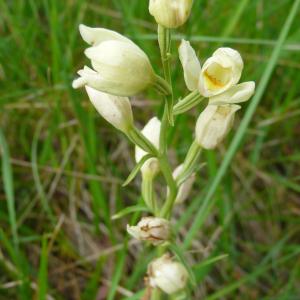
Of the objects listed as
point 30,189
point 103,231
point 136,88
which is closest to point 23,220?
point 30,189

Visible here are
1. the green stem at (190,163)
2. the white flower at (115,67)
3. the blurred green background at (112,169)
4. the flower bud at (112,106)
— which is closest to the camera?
the white flower at (115,67)

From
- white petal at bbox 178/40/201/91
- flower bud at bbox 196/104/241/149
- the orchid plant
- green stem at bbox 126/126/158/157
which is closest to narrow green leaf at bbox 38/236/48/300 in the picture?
the orchid plant

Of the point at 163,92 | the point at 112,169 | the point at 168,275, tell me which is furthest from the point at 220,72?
the point at 112,169

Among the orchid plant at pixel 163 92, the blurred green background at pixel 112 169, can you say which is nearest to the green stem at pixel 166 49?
the orchid plant at pixel 163 92

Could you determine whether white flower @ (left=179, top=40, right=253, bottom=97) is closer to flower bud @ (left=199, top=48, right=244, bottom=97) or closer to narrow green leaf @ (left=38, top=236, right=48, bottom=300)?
flower bud @ (left=199, top=48, right=244, bottom=97)

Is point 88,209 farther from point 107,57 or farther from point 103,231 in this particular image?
point 107,57

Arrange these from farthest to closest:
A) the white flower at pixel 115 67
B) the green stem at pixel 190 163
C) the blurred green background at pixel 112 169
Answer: the blurred green background at pixel 112 169 < the green stem at pixel 190 163 < the white flower at pixel 115 67

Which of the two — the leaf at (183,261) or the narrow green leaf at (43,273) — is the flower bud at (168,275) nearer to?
the leaf at (183,261)
